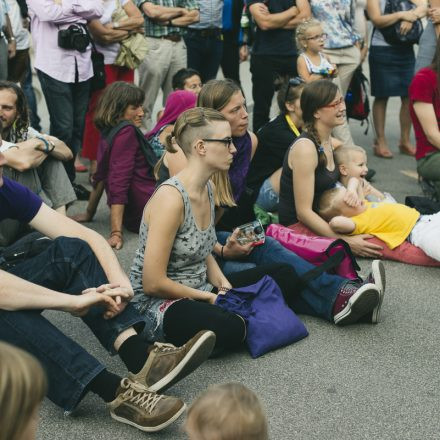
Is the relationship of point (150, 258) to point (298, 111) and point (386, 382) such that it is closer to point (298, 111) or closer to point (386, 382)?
point (386, 382)

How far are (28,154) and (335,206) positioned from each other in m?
1.83

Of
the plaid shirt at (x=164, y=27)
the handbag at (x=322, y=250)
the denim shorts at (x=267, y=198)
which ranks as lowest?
the denim shorts at (x=267, y=198)

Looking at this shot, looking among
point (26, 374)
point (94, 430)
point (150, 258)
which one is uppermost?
point (26, 374)

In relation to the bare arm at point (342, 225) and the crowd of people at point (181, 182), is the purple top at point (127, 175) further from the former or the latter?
the bare arm at point (342, 225)

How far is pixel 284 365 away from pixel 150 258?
755 millimetres

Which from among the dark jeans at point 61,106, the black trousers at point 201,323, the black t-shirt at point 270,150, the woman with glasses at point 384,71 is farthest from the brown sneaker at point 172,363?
the woman with glasses at point 384,71

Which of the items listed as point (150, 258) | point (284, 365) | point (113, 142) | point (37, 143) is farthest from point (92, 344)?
point (113, 142)

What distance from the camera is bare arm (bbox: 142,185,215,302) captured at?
351 centimetres

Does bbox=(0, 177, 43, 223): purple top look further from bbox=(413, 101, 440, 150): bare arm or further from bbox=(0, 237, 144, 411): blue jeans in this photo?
bbox=(413, 101, 440, 150): bare arm

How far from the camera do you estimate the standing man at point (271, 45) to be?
7.10 m

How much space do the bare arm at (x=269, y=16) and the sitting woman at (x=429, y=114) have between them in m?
1.60

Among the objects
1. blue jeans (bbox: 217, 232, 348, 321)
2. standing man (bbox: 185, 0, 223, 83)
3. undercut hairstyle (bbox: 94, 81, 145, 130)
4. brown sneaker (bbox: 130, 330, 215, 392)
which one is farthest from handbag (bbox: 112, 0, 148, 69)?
brown sneaker (bbox: 130, 330, 215, 392)

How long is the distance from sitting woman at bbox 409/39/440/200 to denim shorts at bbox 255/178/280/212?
1.24 m

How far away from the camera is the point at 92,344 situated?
3861 millimetres
